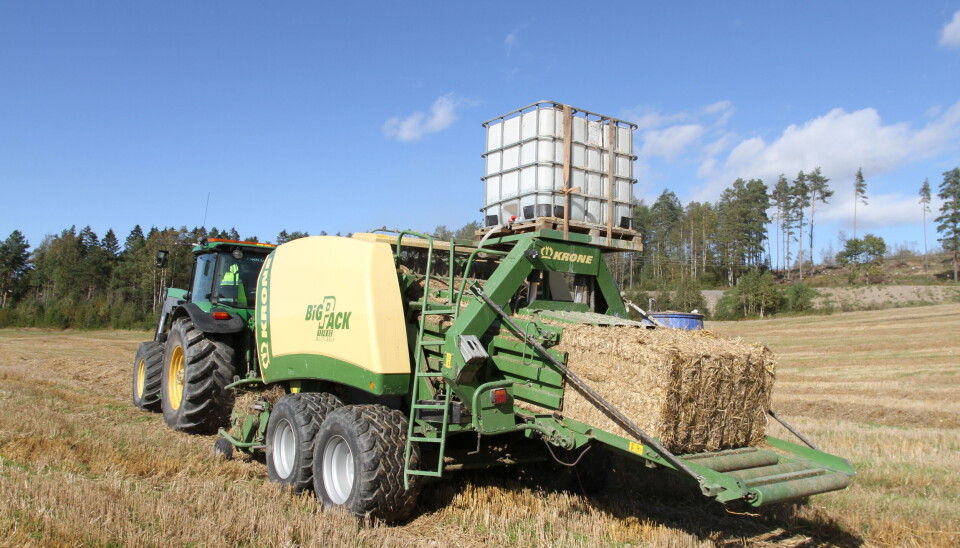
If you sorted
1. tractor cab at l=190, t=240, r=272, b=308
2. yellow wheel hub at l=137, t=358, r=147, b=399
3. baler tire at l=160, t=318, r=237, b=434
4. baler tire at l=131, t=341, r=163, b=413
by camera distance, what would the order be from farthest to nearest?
yellow wheel hub at l=137, t=358, r=147, b=399 → baler tire at l=131, t=341, r=163, b=413 → tractor cab at l=190, t=240, r=272, b=308 → baler tire at l=160, t=318, r=237, b=434

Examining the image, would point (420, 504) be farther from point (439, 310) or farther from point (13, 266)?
point (13, 266)

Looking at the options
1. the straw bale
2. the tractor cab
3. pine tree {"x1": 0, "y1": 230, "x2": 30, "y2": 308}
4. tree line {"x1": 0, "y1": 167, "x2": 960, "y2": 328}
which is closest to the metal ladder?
the straw bale

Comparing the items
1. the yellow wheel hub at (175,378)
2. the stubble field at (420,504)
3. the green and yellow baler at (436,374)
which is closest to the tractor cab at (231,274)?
the yellow wheel hub at (175,378)

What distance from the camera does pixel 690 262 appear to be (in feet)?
249

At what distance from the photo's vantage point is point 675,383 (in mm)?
4242

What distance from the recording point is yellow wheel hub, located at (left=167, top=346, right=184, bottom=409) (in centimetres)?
948

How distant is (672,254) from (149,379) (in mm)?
74020

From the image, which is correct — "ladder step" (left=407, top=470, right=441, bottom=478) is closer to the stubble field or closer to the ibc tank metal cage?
the stubble field

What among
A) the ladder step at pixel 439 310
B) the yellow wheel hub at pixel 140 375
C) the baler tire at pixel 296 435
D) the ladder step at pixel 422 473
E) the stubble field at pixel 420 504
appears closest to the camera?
the stubble field at pixel 420 504

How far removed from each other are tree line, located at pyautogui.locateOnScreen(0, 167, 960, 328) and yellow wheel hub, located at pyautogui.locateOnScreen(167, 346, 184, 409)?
46776mm

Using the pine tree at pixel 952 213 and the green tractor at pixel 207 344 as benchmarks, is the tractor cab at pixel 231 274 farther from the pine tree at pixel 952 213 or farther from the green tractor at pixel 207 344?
the pine tree at pixel 952 213

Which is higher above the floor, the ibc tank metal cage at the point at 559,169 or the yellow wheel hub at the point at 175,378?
the ibc tank metal cage at the point at 559,169

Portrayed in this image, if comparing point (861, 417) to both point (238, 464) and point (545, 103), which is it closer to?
point (545, 103)

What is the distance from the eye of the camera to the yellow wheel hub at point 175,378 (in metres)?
9.48
